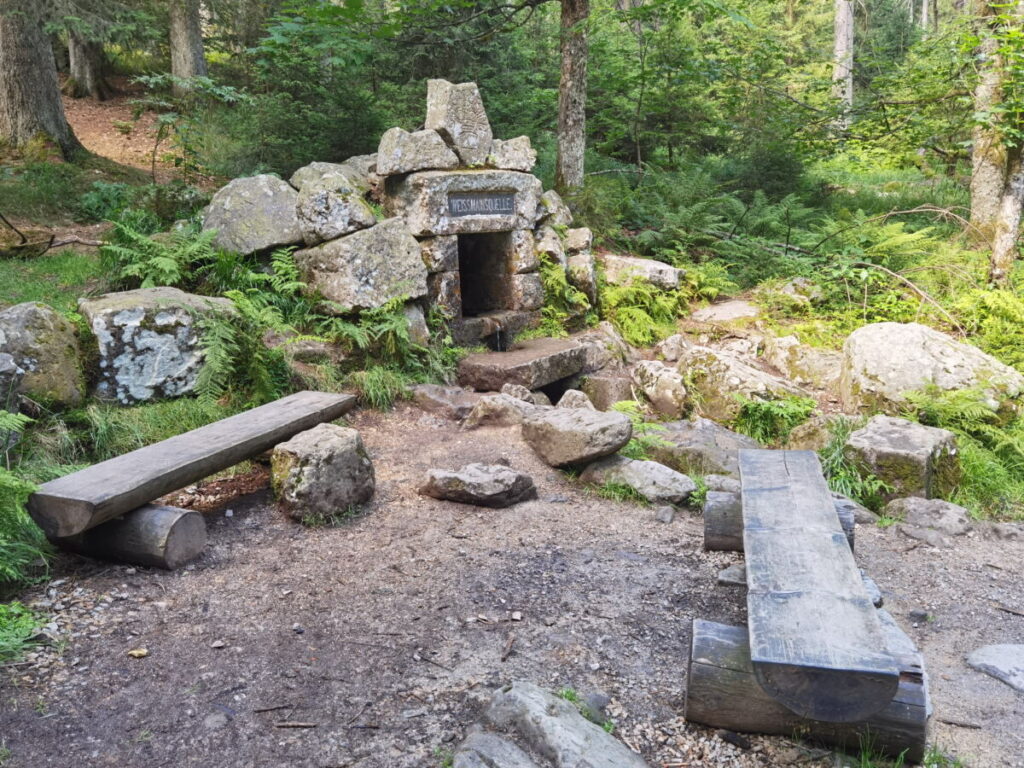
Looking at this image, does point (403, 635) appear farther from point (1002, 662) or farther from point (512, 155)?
point (512, 155)

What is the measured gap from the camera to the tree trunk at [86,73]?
1750cm

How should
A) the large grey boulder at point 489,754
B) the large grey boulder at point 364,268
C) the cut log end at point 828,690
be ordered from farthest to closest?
the large grey boulder at point 364,268 < the large grey boulder at point 489,754 < the cut log end at point 828,690

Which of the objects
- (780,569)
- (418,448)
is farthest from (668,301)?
(780,569)

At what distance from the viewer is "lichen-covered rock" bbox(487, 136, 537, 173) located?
29.2 feet

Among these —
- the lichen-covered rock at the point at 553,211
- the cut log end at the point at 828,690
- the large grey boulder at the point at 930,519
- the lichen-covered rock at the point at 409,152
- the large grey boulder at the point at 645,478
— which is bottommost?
the large grey boulder at the point at 930,519

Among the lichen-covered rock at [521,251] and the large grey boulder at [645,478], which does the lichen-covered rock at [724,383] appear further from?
the lichen-covered rock at [521,251]

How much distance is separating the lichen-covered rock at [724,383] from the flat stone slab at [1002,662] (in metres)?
4.30

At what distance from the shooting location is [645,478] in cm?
574

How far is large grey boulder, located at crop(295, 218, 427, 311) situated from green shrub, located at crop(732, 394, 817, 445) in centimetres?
371

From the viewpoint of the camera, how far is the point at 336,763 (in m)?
2.69

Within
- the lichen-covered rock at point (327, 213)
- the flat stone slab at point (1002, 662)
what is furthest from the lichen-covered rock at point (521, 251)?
the flat stone slab at point (1002, 662)

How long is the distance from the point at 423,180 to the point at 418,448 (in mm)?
3326

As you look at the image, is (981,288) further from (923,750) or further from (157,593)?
(157,593)

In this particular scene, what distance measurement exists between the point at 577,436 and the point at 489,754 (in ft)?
11.5
